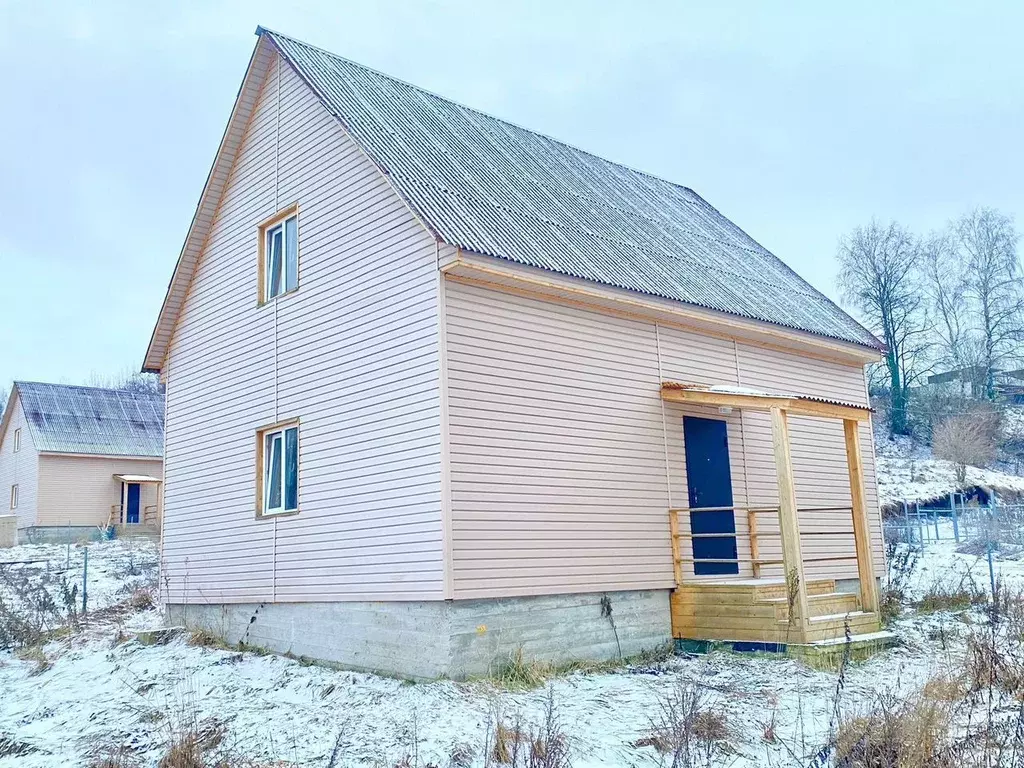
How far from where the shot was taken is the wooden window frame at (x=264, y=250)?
13652mm

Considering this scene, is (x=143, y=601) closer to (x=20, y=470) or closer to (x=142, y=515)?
(x=142, y=515)

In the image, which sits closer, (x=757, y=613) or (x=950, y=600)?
(x=757, y=613)

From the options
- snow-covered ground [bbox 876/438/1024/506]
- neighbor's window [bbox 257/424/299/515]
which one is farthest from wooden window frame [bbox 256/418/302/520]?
snow-covered ground [bbox 876/438/1024/506]

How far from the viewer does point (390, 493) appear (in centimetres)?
1111

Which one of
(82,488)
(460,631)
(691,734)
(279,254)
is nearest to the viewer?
(691,734)

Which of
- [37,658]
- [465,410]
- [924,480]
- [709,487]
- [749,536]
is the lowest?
[37,658]

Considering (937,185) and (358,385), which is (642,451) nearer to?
(358,385)

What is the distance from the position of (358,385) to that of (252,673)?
12.6ft

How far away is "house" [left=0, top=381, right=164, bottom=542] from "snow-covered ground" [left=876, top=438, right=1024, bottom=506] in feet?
93.2

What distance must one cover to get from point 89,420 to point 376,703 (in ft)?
112

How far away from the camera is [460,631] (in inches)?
403

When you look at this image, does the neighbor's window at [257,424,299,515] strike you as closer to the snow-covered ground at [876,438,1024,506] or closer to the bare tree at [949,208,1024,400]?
the snow-covered ground at [876,438,1024,506]

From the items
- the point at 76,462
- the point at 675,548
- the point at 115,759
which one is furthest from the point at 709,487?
the point at 76,462

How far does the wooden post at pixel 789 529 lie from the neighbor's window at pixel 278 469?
20.3 feet
